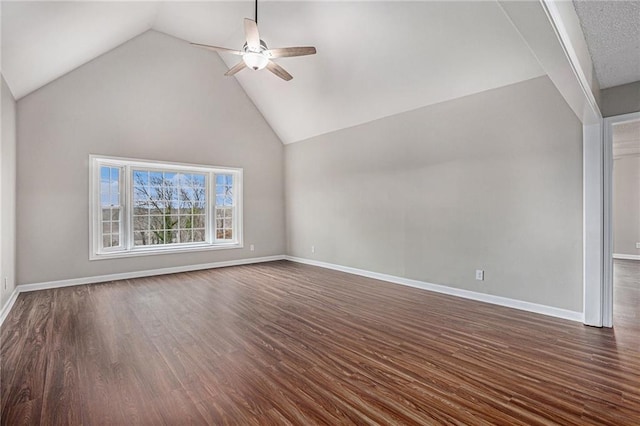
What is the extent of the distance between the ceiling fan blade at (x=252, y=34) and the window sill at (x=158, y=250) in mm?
4069

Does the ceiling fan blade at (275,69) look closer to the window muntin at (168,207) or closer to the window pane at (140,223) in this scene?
the window muntin at (168,207)

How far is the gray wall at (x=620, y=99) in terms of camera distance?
2928mm

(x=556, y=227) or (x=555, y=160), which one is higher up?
(x=555, y=160)

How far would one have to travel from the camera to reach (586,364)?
7.55 ft

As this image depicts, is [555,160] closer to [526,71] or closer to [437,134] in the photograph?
[526,71]

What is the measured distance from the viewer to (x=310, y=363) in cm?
234

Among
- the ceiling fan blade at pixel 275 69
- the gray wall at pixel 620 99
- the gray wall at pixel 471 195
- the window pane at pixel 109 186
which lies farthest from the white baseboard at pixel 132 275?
the gray wall at pixel 620 99

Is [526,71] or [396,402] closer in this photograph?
[396,402]

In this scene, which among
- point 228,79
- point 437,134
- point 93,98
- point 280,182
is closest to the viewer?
point 437,134

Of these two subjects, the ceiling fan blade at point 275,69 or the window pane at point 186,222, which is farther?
the window pane at point 186,222

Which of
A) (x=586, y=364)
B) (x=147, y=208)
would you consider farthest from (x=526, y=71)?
→ (x=147, y=208)

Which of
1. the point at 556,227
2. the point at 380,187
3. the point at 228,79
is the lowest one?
the point at 556,227

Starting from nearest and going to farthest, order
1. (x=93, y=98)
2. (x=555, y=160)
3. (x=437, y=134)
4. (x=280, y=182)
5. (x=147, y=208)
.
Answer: (x=555, y=160)
(x=437, y=134)
(x=93, y=98)
(x=147, y=208)
(x=280, y=182)

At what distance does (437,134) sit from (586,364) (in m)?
3.09
